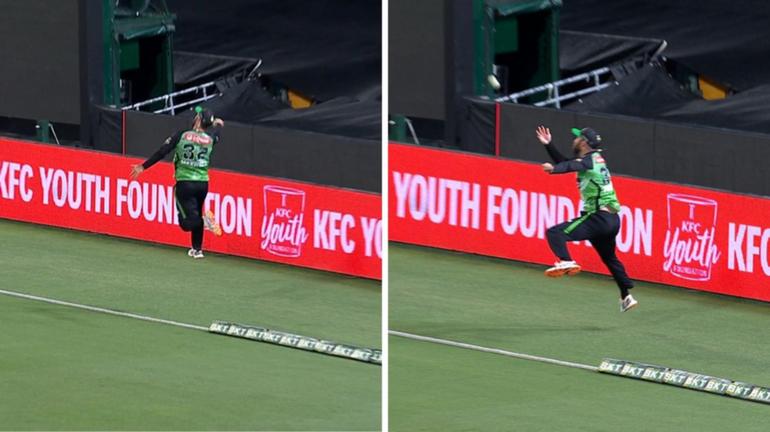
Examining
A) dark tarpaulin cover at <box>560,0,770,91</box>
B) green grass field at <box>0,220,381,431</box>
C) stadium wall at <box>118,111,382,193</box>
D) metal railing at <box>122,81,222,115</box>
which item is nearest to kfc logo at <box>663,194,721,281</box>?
stadium wall at <box>118,111,382,193</box>

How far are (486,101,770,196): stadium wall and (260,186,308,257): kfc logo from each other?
1900mm

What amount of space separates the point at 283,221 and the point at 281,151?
1.61m

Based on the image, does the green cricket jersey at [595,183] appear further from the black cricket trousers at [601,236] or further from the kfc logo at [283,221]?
the kfc logo at [283,221]

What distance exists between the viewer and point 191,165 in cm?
1598

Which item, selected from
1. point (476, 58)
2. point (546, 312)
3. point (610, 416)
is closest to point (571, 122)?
point (476, 58)

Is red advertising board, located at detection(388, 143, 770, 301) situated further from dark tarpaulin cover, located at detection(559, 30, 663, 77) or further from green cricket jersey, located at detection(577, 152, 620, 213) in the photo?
dark tarpaulin cover, located at detection(559, 30, 663, 77)

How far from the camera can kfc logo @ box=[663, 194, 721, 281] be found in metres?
15.6

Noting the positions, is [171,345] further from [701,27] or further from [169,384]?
[701,27]

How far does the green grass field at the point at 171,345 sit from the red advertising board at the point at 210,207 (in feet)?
0.63

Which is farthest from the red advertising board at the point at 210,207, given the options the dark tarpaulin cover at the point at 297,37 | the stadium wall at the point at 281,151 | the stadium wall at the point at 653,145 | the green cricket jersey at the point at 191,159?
the dark tarpaulin cover at the point at 297,37

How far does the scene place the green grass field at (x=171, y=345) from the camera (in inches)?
462

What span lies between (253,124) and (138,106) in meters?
2.91

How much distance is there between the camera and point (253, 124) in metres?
19.0

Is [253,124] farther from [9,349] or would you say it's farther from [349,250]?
[9,349]
